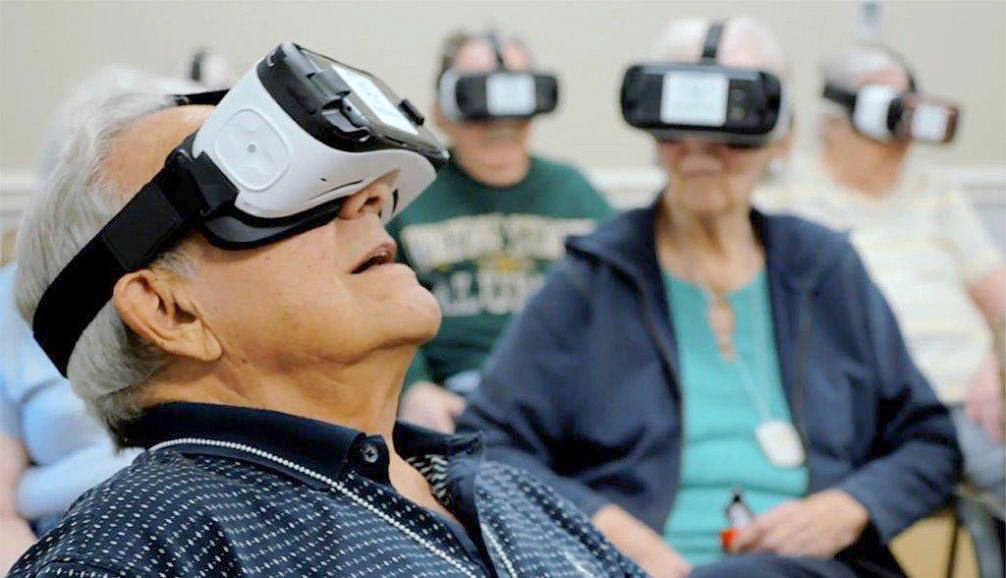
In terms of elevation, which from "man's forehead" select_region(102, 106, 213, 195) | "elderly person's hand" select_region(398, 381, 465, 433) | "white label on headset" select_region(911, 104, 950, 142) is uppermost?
"man's forehead" select_region(102, 106, 213, 195)

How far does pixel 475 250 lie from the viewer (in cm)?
269

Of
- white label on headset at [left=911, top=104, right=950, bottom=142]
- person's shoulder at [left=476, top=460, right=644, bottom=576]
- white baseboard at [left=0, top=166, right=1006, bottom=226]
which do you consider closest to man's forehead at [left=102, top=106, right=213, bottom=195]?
person's shoulder at [left=476, top=460, right=644, bottom=576]

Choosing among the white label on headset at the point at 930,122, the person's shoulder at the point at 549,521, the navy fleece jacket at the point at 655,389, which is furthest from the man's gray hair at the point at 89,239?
the white label on headset at the point at 930,122

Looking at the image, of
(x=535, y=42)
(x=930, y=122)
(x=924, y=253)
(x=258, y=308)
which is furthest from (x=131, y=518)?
(x=535, y=42)

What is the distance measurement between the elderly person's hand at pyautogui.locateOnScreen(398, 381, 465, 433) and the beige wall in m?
1.00

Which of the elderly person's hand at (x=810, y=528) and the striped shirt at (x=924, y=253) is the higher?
the elderly person's hand at (x=810, y=528)

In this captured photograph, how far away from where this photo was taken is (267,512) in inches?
42.9

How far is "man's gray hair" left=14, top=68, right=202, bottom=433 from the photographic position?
1.17 meters

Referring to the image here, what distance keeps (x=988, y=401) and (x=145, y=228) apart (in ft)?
5.31

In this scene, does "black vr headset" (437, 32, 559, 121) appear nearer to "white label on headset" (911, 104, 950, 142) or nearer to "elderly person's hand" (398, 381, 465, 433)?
"elderly person's hand" (398, 381, 465, 433)

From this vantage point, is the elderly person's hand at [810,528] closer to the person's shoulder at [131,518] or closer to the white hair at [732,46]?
the white hair at [732,46]

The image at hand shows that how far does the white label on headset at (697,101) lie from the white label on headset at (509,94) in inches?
Result: 26.7

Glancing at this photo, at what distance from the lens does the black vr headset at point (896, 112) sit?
2.76 metres

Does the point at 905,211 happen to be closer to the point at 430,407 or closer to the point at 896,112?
the point at 896,112
